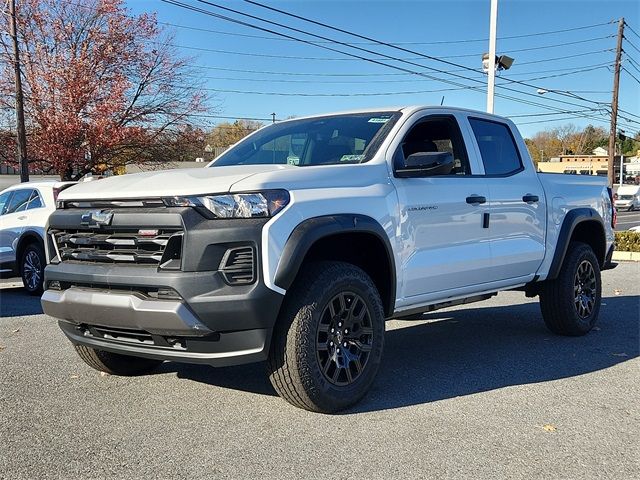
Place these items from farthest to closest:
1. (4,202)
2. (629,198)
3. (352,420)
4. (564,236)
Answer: (629,198) < (4,202) < (564,236) < (352,420)

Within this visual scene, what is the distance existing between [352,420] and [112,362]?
6.42 feet

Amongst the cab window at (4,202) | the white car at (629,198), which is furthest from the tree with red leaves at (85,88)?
the white car at (629,198)

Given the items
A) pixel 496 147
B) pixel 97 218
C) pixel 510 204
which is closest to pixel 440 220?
pixel 510 204

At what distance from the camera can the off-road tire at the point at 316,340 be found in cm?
378

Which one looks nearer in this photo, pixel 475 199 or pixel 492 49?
pixel 475 199

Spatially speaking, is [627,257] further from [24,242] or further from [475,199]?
[24,242]

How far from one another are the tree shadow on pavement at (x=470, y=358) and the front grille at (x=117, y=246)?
4.42 feet

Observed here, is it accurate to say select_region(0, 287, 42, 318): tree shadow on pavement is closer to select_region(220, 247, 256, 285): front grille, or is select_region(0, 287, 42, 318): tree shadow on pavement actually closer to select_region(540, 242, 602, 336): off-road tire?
select_region(220, 247, 256, 285): front grille

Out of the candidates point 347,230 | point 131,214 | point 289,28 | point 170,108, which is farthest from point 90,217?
point 170,108

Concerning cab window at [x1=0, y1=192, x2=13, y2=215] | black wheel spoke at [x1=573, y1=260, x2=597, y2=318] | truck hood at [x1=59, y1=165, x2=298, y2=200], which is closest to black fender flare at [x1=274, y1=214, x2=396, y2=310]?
truck hood at [x1=59, y1=165, x2=298, y2=200]

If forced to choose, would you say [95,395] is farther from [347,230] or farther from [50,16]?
[50,16]

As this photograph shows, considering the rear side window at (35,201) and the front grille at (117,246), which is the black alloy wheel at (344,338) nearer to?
the front grille at (117,246)

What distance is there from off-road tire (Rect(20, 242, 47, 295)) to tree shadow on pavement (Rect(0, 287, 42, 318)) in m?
0.14

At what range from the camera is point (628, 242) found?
14742mm
